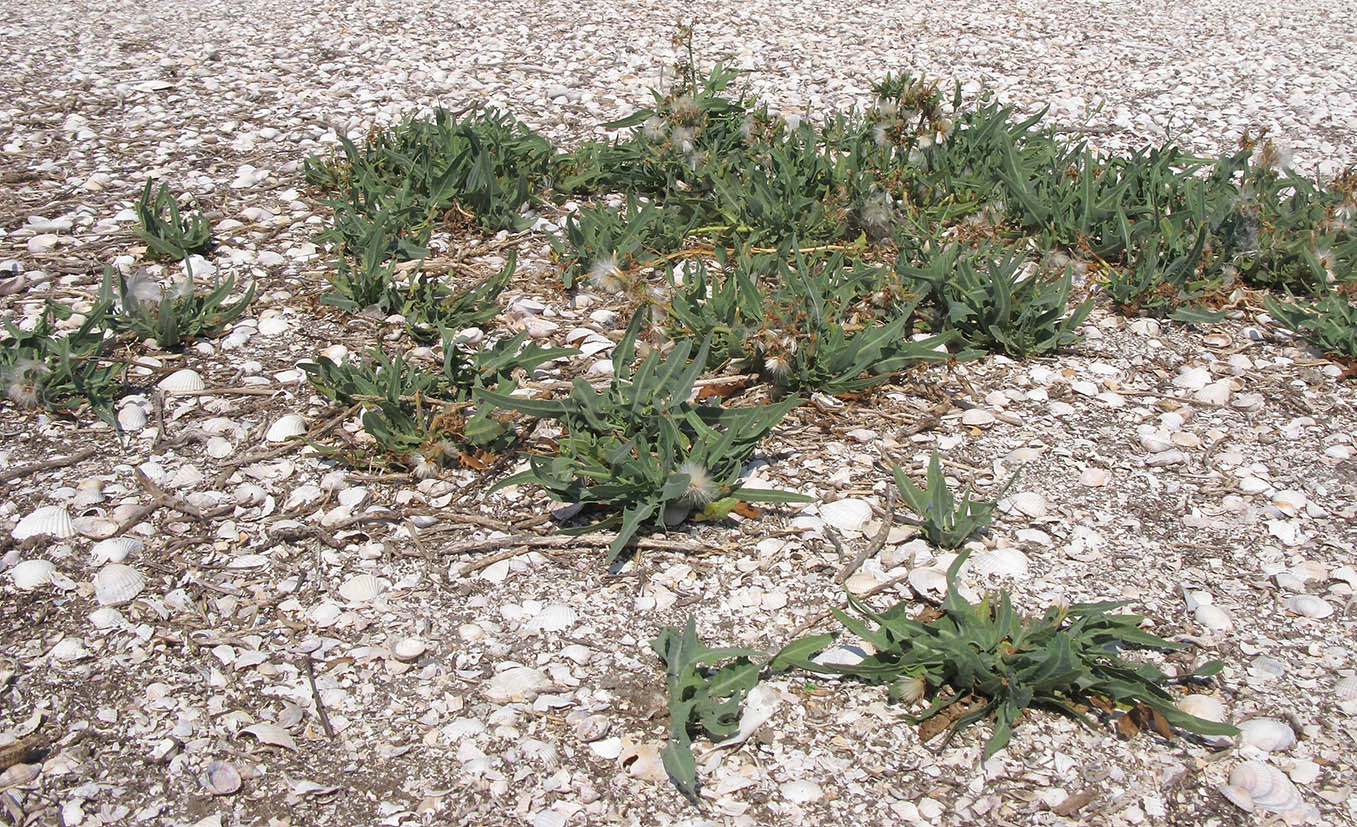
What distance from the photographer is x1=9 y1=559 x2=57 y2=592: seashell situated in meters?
2.62

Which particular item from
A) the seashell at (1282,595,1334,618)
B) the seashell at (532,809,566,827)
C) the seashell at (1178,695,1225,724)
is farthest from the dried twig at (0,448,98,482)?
the seashell at (1282,595,1334,618)

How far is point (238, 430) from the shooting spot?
127 inches

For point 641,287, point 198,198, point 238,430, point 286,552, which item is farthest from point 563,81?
point 286,552

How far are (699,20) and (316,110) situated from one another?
253 cm

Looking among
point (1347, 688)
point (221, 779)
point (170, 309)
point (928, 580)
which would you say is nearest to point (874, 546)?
point (928, 580)

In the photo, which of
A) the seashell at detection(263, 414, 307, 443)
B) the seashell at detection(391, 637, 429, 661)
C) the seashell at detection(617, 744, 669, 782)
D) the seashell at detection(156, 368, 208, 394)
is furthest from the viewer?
the seashell at detection(156, 368, 208, 394)

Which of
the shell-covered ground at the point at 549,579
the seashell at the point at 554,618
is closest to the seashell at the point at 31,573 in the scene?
the shell-covered ground at the point at 549,579

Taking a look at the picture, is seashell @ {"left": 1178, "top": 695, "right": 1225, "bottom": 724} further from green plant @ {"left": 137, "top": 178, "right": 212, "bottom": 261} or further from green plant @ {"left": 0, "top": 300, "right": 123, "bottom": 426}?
green plant @ {"left": 137, "top": 178, "right": 212, "bottom": 261}

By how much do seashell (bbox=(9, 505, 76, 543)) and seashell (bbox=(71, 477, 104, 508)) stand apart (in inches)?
2.1

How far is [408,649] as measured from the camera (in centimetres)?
249

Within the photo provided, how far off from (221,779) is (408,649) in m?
0.47

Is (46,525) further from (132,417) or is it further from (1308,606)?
(1308,606)

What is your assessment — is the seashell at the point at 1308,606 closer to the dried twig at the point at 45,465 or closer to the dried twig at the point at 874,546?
the dried twig at the point at 874,546

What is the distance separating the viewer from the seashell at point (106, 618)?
2.53 meters
